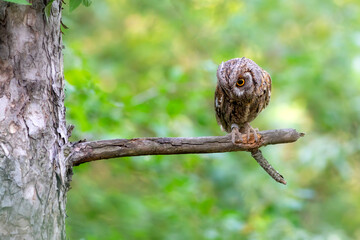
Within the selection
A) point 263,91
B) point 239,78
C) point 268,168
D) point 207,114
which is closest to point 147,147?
point 268,168

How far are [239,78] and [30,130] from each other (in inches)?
54.7

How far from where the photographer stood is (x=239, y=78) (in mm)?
2906

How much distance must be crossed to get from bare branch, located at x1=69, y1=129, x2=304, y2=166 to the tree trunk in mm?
85

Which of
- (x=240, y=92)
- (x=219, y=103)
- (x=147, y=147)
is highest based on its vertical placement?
(x=219, y=103)

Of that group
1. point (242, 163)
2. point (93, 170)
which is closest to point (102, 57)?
point (93, 170)

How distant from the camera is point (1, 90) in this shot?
1.92 meters

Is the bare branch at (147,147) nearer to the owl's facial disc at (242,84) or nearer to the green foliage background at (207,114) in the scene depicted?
the owl's facial disc at (242,84)

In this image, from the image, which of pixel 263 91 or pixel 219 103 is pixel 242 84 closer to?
pixel 263 91

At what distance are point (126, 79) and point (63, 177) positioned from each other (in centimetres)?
481

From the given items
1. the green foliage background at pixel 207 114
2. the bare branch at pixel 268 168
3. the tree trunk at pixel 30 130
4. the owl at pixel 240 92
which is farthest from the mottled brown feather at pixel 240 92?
the tree trunk at pixel 30 130

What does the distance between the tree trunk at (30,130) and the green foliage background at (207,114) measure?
126cm

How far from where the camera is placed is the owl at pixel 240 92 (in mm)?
2891

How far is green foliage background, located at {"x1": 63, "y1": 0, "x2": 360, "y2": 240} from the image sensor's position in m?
4.06

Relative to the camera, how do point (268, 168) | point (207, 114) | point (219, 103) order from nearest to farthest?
point (268, 168) < point (219, 103) < point (207, 114)
